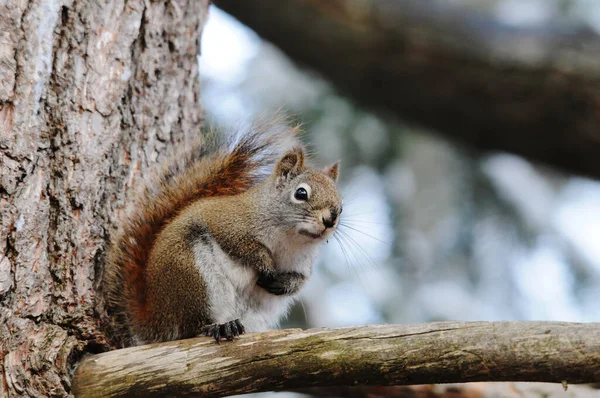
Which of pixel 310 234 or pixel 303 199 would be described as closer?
pixel 310 234

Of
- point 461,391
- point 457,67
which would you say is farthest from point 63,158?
point 457,67

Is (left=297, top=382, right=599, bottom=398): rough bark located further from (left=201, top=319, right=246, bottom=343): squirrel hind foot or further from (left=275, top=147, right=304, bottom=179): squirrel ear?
(left=275, top=147, right=304, bottom=179): squirrel ear

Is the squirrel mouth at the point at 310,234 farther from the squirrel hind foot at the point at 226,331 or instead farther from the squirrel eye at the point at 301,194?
the squirrel hind foot at the point at 226,331

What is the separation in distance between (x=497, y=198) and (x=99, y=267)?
2727 millimetres

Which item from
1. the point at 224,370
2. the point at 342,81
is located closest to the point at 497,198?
the point at 342,81

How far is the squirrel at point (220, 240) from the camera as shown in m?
2.06

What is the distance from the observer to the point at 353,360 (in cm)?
153

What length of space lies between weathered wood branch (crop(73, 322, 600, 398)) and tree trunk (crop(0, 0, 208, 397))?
16 cm

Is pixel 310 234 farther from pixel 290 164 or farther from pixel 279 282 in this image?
pixel 290 164

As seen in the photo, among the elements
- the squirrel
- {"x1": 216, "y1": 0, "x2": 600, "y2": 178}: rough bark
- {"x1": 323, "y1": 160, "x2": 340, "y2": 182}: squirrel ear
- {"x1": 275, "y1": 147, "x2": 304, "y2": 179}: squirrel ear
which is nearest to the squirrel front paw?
the squirrel

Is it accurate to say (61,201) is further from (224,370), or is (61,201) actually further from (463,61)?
(463,61)

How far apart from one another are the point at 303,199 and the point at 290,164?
18 cm

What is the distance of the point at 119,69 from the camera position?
2.24 meters

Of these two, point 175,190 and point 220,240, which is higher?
point 175,190
